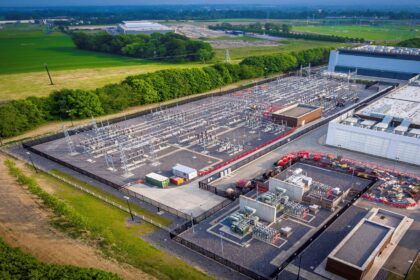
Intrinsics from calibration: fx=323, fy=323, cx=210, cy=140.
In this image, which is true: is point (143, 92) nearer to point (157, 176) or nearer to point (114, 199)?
point (157, 176)

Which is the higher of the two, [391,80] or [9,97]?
[9,97]

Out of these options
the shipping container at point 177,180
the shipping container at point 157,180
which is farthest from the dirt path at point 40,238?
the shipping container at point 177,180

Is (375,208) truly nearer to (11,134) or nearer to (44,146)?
(44,146)

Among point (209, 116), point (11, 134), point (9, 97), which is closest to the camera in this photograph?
point (11, 134)

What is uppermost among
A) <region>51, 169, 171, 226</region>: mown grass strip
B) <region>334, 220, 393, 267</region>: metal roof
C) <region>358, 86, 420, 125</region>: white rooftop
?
<region>358, 86, 420, 125</region>: white rooftop

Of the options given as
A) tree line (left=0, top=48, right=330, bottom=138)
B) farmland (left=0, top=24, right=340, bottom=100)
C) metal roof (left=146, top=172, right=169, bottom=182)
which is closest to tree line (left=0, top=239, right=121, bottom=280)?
metal roof (left=146, top=172, right=169, bottom=182)

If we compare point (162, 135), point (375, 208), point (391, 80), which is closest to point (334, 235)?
point (375, 208)

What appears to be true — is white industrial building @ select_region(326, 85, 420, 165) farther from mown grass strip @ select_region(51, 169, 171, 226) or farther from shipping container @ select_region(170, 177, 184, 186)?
mown grass strip @ select_region(51, 169, 171, 226)
